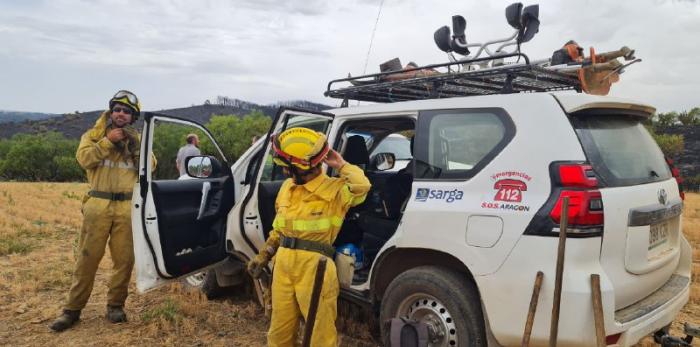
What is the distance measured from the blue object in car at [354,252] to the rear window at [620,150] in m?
1.73

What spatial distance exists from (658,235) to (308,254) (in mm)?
2029

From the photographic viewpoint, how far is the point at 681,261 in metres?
3.33

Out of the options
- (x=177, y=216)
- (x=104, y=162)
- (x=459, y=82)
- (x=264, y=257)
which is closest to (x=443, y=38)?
(x=459, y=82)

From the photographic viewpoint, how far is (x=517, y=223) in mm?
2561

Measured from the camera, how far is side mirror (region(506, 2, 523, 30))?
358 cm

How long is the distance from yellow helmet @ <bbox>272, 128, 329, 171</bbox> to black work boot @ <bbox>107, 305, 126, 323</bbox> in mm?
2505

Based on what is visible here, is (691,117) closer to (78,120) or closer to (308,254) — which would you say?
(308,254)

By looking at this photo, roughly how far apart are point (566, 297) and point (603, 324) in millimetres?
199

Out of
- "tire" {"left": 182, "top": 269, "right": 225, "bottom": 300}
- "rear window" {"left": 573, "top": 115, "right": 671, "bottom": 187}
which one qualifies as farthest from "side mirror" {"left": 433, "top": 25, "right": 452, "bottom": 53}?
"tire" {"left": 182, "top": 269, "right": 225, "bottom": 300}

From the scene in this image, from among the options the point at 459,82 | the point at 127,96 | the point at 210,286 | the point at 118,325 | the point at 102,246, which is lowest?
the point at 118,325

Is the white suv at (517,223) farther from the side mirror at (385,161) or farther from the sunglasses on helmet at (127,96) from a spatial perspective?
the sunglasses on helmet at (127,96)

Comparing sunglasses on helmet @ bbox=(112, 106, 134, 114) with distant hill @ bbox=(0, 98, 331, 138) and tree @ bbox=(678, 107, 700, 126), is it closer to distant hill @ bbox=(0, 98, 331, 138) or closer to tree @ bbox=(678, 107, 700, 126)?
tree @ bbox=(678, 107, 700, 126)

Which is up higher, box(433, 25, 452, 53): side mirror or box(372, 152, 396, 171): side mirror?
box(433, 25, 452, 53): side mirror

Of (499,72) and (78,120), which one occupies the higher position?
(499,72)
